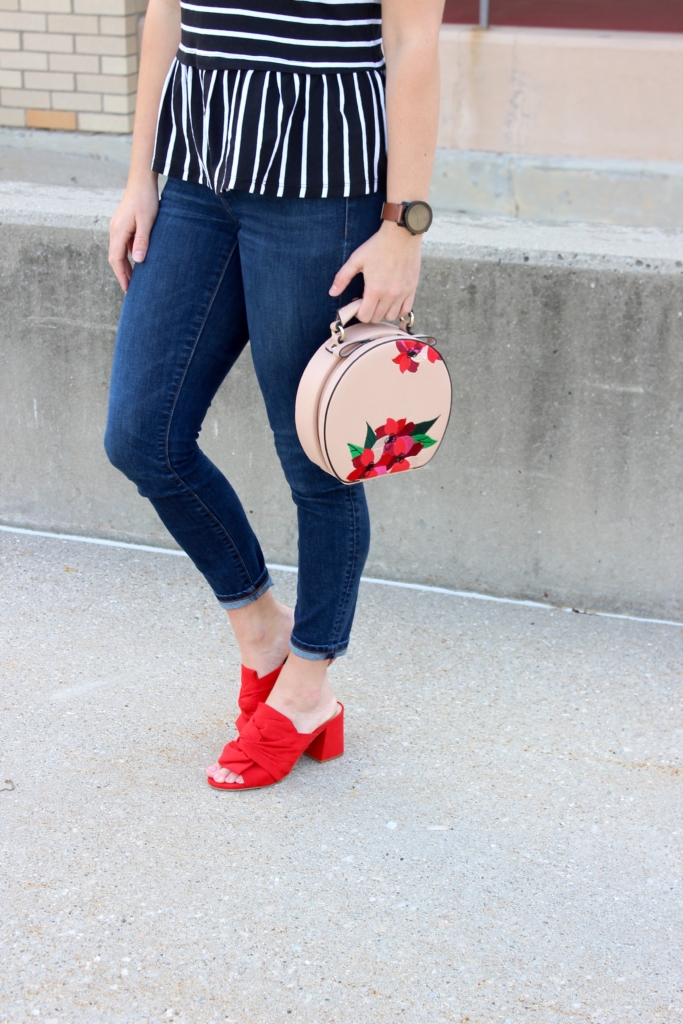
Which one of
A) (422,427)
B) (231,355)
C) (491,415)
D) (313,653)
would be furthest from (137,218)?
(491,415)

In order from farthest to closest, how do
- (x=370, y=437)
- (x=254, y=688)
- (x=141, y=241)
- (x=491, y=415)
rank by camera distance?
(x=491, y=415), (x=254, y=688), (x=141, y=241), (x=370, y=437)

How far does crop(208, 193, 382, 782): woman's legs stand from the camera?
162 cm

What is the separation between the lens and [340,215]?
1610 mm

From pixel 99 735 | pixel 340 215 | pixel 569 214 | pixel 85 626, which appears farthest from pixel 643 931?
pixel 569 214

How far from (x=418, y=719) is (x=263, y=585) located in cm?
51

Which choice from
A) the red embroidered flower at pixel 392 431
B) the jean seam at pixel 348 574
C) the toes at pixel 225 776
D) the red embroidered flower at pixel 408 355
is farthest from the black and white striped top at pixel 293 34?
the toes at pixel 225 776

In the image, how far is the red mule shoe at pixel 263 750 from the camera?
1957mm

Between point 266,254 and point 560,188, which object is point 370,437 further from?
point 560,188

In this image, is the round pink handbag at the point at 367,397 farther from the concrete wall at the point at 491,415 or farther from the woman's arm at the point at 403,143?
the concrete wall at the point at 491,415

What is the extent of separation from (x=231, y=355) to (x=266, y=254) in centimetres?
25

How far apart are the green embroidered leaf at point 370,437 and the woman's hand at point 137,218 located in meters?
0.51

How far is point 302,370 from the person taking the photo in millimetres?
1687

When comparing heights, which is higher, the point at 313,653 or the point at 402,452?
the point at 402,452

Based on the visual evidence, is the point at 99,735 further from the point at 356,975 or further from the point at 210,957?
the point at 356,975
